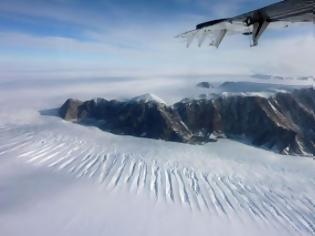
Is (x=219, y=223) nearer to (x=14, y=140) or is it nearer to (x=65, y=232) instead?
(x=65, y=232)

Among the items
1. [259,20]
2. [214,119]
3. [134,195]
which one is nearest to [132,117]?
[214,119]

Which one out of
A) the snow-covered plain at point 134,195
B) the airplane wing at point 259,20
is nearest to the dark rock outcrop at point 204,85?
the snow-covered plain at point 134,195

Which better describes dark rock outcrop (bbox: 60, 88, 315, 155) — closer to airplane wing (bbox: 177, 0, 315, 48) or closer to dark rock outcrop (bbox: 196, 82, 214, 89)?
dark rock outcrop (bbox: 196, 82, 214, 89)

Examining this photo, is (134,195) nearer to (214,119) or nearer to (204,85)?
(214,119)

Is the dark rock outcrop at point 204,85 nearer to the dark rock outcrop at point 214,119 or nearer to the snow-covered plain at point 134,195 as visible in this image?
the dark rock outcrop at point 214,119

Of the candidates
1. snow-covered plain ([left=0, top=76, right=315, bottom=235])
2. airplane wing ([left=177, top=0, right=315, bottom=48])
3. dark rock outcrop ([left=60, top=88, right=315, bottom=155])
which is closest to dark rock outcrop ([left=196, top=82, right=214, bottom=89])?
dark rock outcrop ([left=60, top=88, right=315, bottom=155])

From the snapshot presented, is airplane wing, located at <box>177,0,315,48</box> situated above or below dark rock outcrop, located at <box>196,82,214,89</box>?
above
